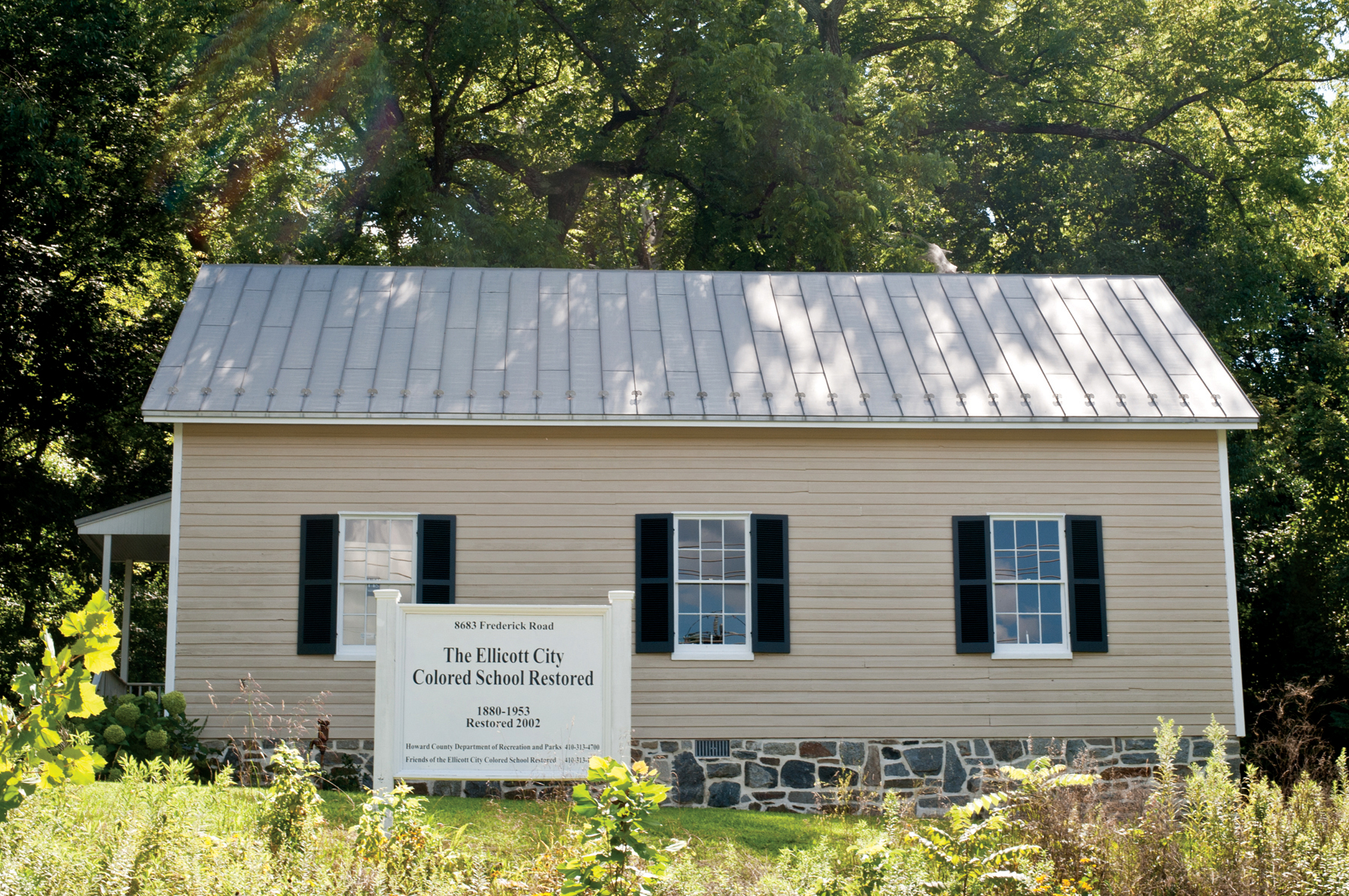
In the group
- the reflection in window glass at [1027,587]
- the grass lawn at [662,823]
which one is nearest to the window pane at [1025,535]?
the reflection in window glass at [1027,587]

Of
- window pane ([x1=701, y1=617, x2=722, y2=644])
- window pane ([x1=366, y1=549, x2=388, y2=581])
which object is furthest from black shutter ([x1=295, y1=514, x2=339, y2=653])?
window pane ([x1=701, y1=617, x2=722, y2=644])

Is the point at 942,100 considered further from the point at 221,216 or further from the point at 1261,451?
the point at 221,216

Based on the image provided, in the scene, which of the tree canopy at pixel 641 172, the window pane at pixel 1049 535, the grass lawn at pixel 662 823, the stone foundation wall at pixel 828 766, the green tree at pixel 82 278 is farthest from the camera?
the tree canopy at pixel 641 172

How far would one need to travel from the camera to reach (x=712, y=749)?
37.8 feet

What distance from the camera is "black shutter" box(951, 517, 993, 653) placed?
38.6 feet

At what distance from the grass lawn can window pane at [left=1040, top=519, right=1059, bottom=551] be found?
3549 mm

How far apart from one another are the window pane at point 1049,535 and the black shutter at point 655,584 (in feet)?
12.8

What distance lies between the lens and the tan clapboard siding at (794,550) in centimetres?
1152

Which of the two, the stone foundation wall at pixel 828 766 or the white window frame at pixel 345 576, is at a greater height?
the white window frame at pixel 345 576

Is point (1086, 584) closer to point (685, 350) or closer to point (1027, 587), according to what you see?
point (1027, 587)

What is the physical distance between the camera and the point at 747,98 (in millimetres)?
21047

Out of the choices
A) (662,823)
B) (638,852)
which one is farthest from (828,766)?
(638,852)

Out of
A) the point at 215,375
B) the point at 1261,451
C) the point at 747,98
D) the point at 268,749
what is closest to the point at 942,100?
the point at 747,98

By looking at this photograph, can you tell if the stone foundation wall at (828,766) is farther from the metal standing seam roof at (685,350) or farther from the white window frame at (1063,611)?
the metal standing seam roof at (685,350)
